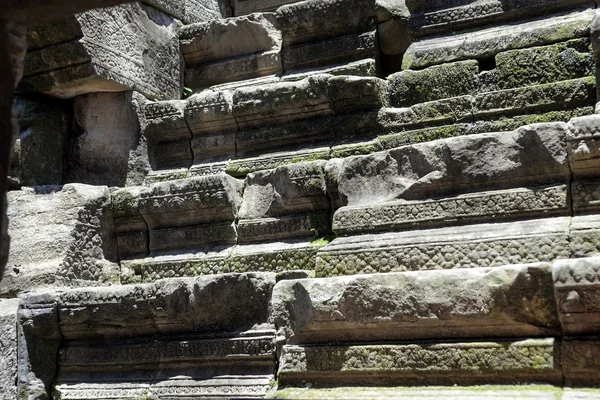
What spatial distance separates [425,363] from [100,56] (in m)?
3.67

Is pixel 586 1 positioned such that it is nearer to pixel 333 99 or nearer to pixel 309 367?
pixel 333 99

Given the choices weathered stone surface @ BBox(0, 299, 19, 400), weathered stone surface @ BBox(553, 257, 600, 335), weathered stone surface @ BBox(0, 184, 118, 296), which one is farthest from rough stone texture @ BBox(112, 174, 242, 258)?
weathered stone surface @ BBox(553, 257, 600, 335)

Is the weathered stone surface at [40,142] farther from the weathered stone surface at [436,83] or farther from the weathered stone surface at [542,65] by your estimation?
the weathered stone surface at [542,65]

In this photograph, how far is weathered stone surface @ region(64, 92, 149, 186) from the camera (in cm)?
627

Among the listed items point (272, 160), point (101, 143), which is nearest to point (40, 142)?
point (101, 143)

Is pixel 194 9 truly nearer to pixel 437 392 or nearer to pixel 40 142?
pixel 40 142

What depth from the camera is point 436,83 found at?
205 inches

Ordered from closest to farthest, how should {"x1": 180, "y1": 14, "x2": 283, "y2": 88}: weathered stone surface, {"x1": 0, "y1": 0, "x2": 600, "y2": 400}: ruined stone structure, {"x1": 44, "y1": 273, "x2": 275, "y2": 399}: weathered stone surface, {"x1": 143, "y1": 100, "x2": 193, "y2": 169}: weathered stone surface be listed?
{"x1": 0, "y1": 0, "x2": 600, "y2": 400}: ruined stone structure < {"x1": 44, "y1": 273, "x2": 275, "y2": 399}: weathered stone surface < {"x1": 143, "y1": 100, "x2": 193, "y2": 169}: weathered stone surface < {"x1": 180, "y1": 14, "x2": 283, "y2": 88}: weathered stone surface

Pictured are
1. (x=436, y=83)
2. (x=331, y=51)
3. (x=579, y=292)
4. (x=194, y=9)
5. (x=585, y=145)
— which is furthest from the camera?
(x=194, y=9)

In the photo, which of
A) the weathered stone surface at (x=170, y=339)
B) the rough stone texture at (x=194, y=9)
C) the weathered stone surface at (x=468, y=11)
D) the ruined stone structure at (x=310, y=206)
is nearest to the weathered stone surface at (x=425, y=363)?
the ruined stone structure at (x=310, y=206)

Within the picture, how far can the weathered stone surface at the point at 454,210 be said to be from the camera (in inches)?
161

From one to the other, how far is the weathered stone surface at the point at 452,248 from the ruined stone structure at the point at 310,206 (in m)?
0.01

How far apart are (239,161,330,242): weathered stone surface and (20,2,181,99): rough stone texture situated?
165cm

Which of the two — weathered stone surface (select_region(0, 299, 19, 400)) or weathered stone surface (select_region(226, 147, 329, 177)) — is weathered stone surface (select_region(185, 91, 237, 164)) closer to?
weathered stone surface (select_region(226, 147, 329, 177))
